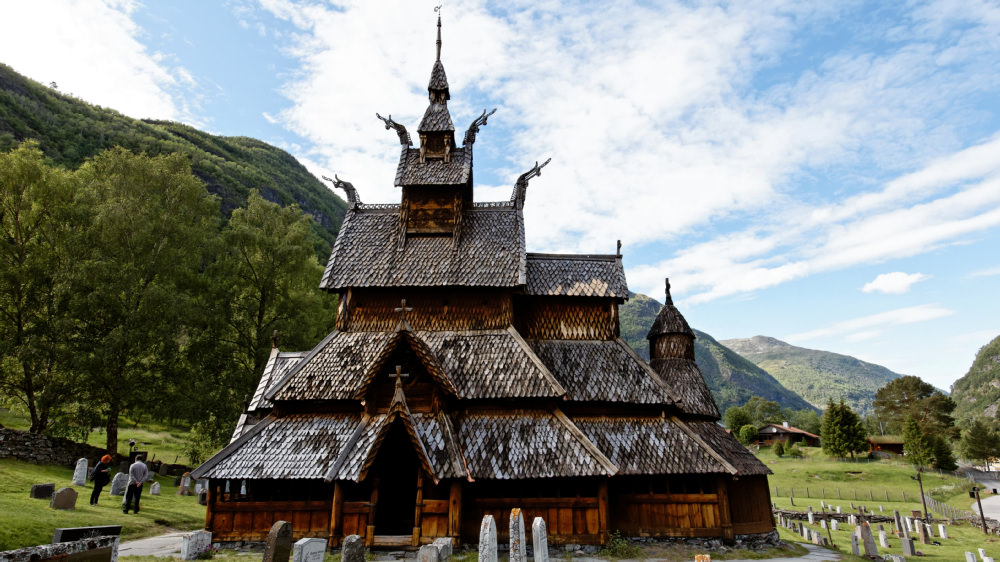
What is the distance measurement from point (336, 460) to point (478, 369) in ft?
16.7

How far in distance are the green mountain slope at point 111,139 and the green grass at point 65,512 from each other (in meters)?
67.0

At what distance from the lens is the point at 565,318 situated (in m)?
19.7

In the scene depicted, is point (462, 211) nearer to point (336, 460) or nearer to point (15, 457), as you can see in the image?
point (336, 460)

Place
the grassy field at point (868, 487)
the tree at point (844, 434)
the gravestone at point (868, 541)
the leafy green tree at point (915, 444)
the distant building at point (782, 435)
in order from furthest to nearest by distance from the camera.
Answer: the distant building at point (782, 435), the tree at point (844, 434), the leafy green tree at point (915, 444), the grassy field at point (868, 487), the gravestone at point (868, 541)

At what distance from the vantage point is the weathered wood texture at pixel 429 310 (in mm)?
18781

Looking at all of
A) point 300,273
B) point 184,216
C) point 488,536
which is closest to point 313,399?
point 488,536

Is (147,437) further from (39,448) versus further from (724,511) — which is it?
(724,511)

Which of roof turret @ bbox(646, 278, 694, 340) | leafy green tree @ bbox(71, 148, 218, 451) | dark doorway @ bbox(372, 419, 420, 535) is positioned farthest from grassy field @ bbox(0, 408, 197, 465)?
Answer: roof turret @ bbox(646, 278, 694, 340)

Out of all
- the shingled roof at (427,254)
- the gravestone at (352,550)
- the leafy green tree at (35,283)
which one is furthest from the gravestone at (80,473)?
the gravestone at (352,550)

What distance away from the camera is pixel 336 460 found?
14.5m

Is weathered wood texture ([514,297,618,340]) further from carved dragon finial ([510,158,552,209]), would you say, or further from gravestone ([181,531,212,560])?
gravestone ([181,531,212,560])

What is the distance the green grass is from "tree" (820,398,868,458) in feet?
214

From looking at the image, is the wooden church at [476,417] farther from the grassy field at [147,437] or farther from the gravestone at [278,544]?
the grassy field at [147,437]

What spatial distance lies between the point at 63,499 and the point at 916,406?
100744 millimetres
